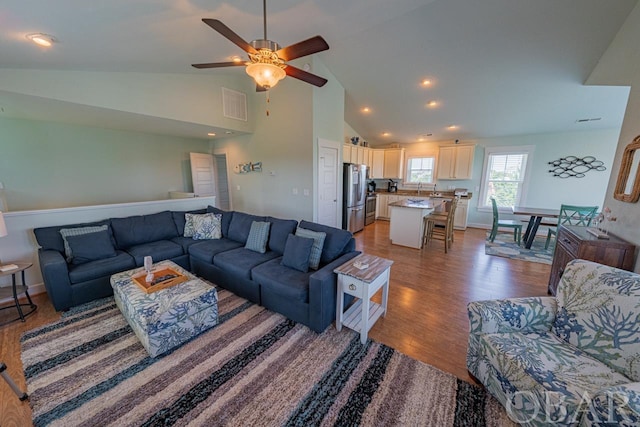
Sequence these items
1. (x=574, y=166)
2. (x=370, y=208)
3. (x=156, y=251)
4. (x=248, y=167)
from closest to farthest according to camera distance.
A: (x=156, y=251) < (x=574, y=166) < (x=248, y=167) < (x=370, y=208)

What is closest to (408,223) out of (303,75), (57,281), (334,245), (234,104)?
(334,245)

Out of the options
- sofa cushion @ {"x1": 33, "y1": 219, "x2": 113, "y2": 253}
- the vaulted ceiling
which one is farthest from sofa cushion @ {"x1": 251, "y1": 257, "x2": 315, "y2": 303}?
the vaulted ceiling

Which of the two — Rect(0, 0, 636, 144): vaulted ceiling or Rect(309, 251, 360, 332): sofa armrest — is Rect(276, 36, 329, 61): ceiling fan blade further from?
Rect(309, 251, 360, 332): sofa armrest

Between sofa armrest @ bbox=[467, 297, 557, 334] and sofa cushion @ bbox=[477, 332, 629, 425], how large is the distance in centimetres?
5

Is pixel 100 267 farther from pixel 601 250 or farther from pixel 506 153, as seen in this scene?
pixel 506 153

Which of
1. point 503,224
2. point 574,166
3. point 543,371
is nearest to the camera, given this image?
point 543,371

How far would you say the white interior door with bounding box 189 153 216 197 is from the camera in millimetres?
5787

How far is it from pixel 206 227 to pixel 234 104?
2.57 metres

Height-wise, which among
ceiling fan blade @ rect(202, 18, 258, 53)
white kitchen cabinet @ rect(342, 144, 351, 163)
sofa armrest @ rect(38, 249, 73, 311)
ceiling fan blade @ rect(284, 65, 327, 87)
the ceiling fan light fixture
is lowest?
sofa armrest @ rect(38, 249, 73, 311)

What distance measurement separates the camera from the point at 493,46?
3.15 meters

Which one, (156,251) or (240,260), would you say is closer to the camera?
(240,260)

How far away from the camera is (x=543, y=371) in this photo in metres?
1.29

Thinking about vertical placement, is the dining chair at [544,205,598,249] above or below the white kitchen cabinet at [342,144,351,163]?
below

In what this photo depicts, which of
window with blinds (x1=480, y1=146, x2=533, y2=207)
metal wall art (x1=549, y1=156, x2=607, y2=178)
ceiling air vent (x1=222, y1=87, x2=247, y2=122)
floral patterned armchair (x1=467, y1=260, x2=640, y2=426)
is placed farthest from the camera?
window with blinds (x1=480, y1=146, x2=533, y2=207)
